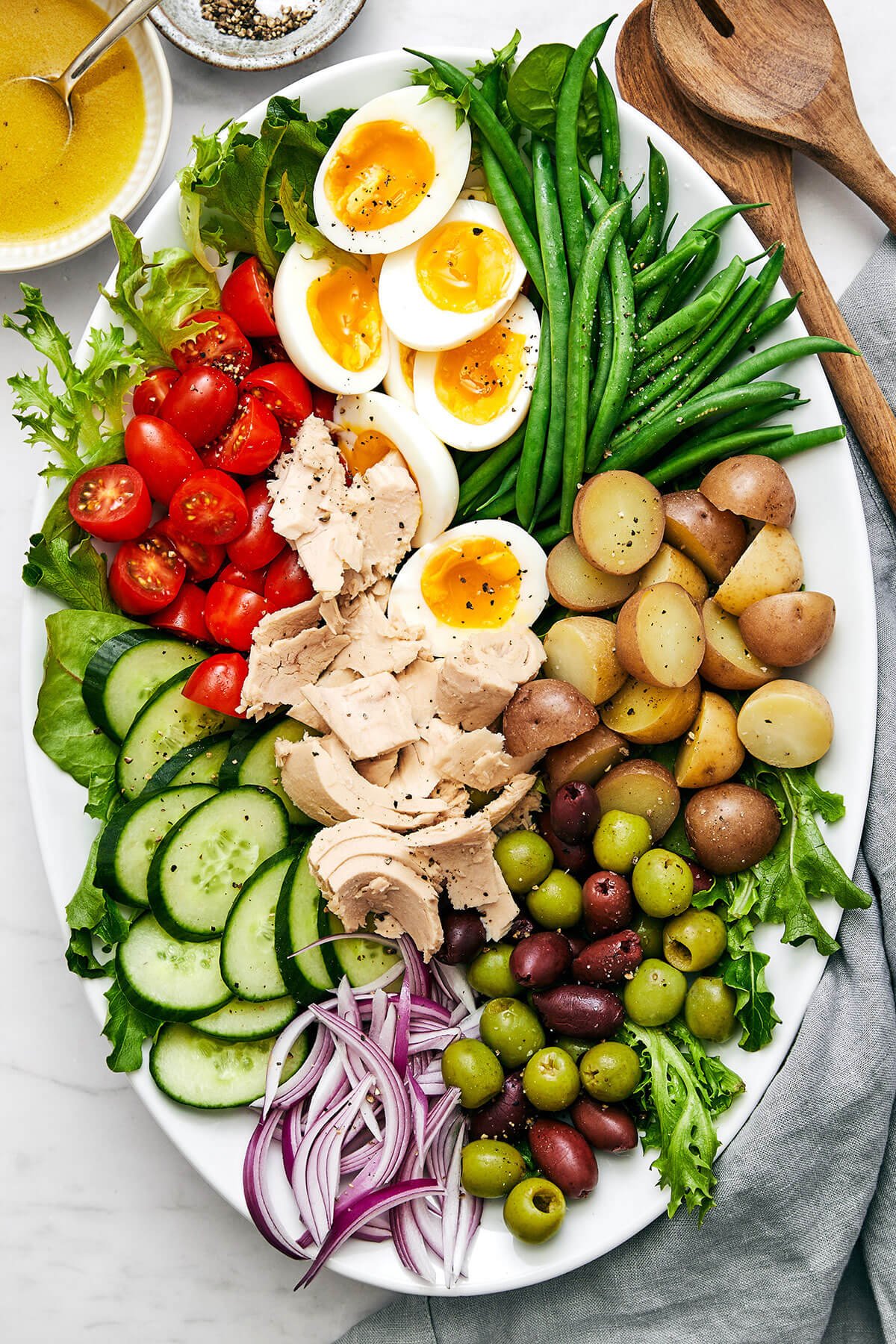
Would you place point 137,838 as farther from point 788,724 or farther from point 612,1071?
point 788,724

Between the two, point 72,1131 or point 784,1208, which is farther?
point 72,1131

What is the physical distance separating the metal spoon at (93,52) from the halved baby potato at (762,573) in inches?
81.7

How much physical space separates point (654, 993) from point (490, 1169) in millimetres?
582

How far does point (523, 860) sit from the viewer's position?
8.30 ft

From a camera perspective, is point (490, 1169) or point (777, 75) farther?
point (777, 75)

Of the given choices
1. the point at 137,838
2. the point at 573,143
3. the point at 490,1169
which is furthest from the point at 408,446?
the point at 490,1169

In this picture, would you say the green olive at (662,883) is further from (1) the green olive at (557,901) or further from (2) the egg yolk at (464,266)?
(2) the egg yolk at (464,266)

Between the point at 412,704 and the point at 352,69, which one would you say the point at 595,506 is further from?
the point at 352,69

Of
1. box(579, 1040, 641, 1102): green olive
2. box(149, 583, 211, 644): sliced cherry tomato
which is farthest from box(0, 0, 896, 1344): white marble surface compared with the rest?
box(579, 1040, 641, 1102): green olive

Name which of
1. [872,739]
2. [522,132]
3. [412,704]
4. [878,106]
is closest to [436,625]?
[412,704]

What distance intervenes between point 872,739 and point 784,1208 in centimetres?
117

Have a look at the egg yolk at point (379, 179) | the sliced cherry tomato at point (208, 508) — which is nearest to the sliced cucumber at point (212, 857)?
the sliced cherry tomato at point (208, 508)

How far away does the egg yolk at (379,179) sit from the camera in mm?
2553

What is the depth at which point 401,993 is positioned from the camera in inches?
101
